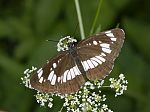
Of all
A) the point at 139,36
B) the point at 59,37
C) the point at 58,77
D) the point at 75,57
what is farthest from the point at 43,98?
the point at 139,36

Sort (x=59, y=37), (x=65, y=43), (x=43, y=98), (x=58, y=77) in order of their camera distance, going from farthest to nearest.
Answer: (x=59, y=37), (x=65, y=43), (x=43, y=98), (x=58, y=77)

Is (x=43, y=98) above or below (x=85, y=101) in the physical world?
above

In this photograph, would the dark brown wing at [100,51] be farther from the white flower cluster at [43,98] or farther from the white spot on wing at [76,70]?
the white flower cluster at [43,98]

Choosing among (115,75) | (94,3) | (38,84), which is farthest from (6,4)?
(38,84)

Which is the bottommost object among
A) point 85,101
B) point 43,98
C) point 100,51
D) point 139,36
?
point 85,101

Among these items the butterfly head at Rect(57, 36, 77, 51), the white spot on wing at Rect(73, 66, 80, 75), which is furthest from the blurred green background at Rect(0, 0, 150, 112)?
the white spot on wing at Rect(73, 66, 80, 75)

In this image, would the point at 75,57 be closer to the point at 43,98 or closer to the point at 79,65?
the point at 79,65
